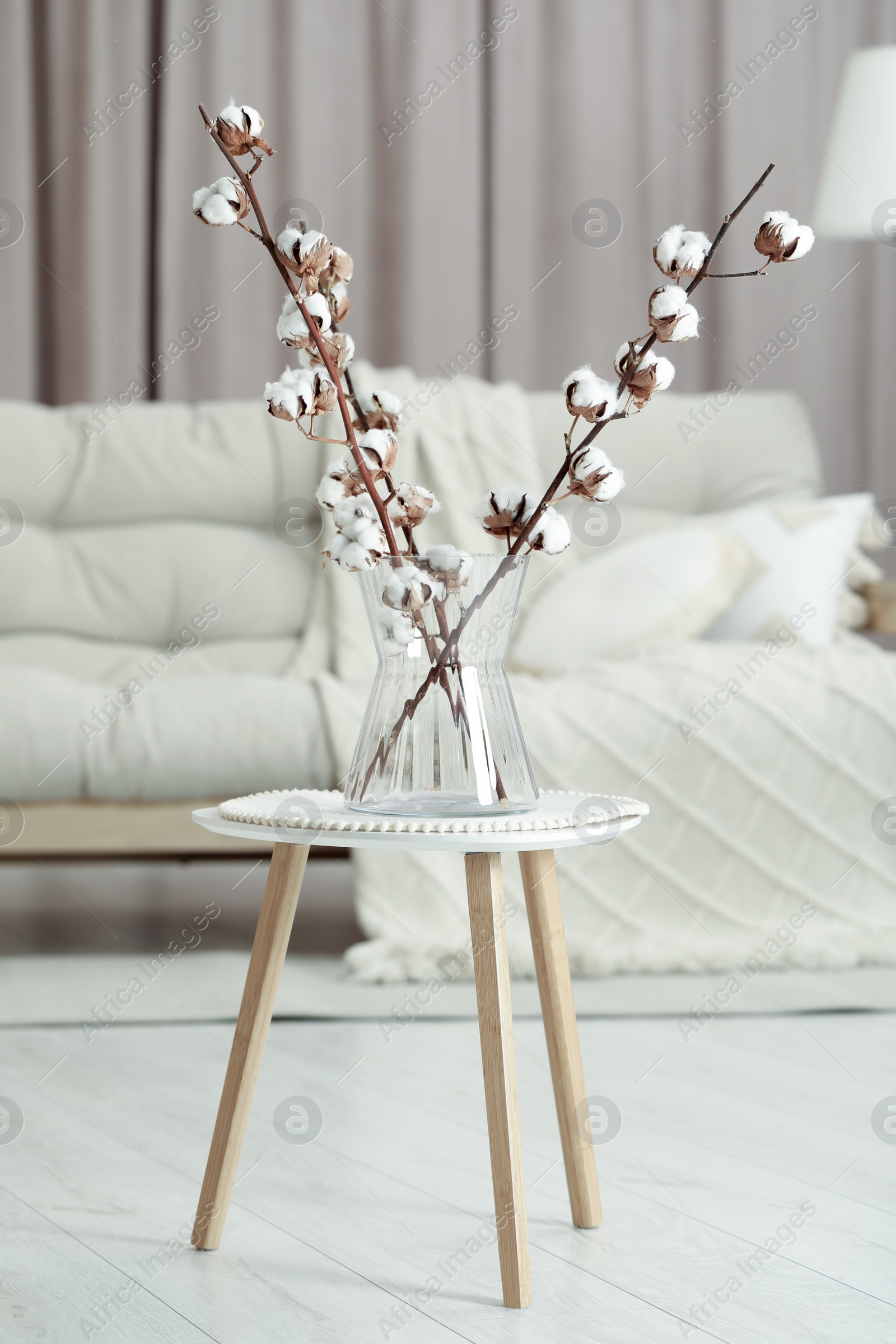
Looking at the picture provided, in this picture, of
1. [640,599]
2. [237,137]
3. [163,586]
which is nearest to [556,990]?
[237,137]

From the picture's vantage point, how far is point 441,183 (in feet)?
10.0

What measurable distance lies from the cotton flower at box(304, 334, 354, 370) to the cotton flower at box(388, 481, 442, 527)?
0.10m

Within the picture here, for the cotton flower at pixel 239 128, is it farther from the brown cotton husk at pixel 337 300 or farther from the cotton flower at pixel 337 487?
A: the cotton flower at pixel 337 487

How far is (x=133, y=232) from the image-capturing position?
3.01 m

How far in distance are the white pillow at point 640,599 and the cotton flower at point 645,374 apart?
3.74 feet

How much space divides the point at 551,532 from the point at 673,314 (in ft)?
0.54

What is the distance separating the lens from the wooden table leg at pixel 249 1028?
1007mm

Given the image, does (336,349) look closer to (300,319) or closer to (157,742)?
(300,319)

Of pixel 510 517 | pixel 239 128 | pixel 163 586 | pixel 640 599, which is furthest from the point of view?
pixel 163 586

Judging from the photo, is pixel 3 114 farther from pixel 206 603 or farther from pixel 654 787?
pixel 654 787

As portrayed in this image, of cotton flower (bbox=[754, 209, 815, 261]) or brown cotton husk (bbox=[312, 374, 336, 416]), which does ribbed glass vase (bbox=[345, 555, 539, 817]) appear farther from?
cotton flower (bbox=[754, 209, 815, 261])

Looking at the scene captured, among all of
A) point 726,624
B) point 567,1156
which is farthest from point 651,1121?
point 726,624

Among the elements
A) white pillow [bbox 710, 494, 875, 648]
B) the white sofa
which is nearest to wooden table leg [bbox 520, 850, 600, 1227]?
the white sofa

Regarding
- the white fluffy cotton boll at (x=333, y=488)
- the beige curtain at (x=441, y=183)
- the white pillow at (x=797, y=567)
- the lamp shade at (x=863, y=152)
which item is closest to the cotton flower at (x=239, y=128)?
the white fluffy cotton boll at (x=333, y=488)
